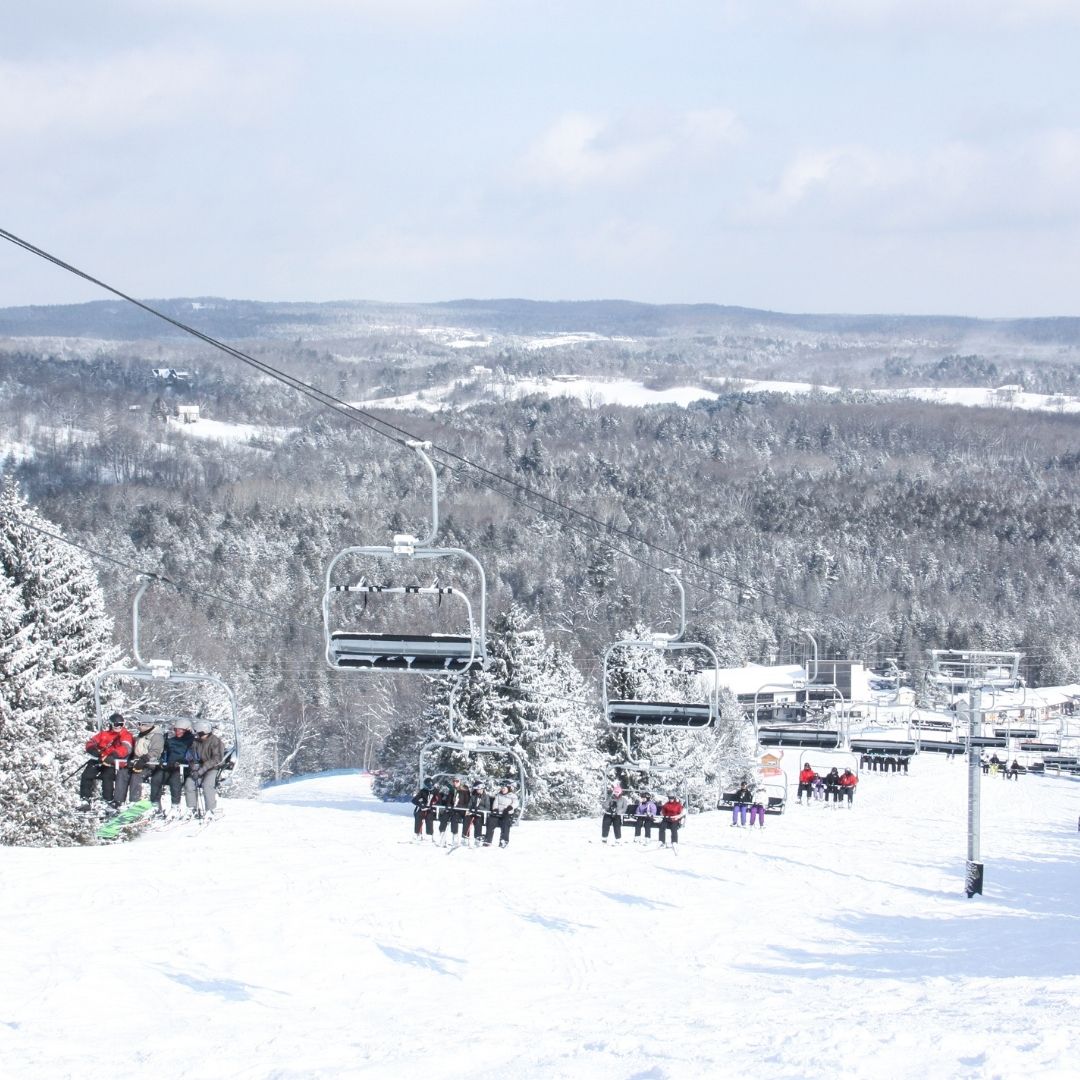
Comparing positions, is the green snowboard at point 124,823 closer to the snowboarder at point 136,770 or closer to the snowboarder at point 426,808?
the snowboarder at point 426,808

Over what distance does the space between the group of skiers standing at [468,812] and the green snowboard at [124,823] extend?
22.0ft

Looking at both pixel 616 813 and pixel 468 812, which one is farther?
pixel 616 813

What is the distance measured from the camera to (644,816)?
31.0 metres

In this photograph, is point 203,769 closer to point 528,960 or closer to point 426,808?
point 528,960

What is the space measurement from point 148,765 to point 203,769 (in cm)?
79

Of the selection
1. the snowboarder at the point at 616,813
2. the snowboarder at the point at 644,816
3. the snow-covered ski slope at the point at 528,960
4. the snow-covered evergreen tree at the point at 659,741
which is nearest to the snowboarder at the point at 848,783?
the snow-covered evergreen tree at the point at 659,741

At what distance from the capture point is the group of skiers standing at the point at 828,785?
1743 inches

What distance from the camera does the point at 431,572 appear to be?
136250 mm

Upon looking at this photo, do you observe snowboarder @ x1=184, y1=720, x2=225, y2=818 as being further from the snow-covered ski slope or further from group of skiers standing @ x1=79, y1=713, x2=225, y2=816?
the snow-covered ski slope

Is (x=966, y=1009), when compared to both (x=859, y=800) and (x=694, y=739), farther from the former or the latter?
(x=694, y=739)

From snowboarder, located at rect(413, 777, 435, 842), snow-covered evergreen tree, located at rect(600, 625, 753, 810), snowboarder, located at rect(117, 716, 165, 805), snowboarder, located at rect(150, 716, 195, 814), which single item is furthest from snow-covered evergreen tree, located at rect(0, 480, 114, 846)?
snow-covered evergreen tree, located at rect(600, 625, 753, 810)

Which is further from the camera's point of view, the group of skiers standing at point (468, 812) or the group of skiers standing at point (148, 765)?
the group of skiers standing at point (468, 812)

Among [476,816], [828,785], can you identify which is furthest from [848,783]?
[476,816]

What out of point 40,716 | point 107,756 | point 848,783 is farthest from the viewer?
point 848,783
